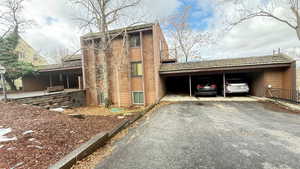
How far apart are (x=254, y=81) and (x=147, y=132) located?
11.7 m

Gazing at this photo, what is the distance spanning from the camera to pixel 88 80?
39.0 ft

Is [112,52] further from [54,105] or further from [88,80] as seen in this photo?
[54,105]

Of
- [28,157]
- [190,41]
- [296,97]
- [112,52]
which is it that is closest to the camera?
[28,157]

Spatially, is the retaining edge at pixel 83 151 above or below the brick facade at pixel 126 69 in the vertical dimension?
below

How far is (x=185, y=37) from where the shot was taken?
19516mm

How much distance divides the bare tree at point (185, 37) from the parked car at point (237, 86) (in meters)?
10.4

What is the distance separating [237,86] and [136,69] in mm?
8802

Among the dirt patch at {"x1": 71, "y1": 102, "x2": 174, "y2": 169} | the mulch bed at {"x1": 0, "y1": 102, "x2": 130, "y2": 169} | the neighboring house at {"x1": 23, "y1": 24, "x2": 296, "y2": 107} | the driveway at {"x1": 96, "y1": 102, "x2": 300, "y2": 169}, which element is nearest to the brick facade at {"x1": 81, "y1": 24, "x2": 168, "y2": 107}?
the neighboring house at {"x1": 23, "y1": 24, "x2": 296, "y2": 107}

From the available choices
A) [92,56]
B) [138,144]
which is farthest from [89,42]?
[138,144]

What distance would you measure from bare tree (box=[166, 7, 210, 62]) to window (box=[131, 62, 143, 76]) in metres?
9.81

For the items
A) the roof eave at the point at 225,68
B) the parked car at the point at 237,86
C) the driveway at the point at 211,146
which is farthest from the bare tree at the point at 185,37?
the driveway at the point at 211,146

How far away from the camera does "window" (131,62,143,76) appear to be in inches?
418

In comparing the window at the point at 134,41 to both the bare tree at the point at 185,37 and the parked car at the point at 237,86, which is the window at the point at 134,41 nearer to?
the parked car at the point at 237,86

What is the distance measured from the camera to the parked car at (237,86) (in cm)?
945
